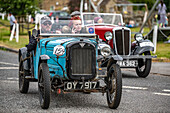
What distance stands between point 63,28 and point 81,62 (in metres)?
1.54

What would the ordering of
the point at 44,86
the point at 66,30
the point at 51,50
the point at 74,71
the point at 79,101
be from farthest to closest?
the point at 66,30 → the point at 79,101 → the point at 51,50 → the point at 74,71 → the point at 44,86

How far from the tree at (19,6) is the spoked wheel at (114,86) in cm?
2251

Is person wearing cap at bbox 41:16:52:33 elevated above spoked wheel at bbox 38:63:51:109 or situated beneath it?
elevated above

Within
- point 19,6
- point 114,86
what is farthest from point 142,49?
point 19,6

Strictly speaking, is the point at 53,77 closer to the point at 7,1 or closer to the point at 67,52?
the point at 67,52

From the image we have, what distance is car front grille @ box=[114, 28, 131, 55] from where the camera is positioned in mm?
12594

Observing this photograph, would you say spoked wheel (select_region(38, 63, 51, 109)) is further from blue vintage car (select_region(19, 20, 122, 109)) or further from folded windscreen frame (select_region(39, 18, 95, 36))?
folded windscreen frame (select_region(39, 18, 95, 36))

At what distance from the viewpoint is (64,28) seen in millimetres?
8969

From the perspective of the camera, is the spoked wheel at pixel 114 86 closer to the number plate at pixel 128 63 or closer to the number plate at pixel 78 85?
the number plate at pixel 78 85

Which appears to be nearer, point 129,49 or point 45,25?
point 45,25

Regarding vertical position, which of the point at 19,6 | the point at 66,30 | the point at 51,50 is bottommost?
the point at 51,50

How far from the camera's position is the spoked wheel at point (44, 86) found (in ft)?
23.4

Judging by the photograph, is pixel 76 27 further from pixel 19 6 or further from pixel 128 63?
pixel 19 6

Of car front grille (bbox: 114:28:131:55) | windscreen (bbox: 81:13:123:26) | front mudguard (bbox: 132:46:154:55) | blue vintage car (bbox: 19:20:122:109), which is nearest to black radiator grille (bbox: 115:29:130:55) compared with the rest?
car front grille (bbox: 114:28:131:55)
